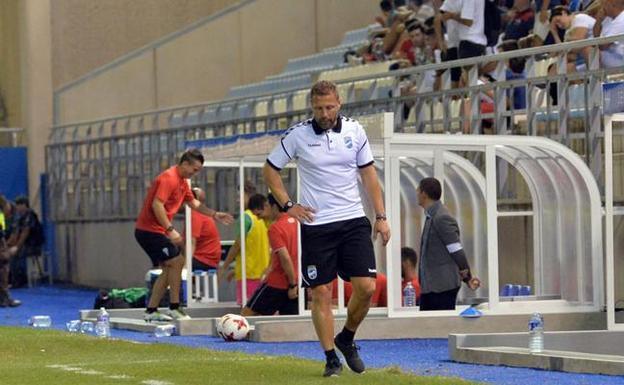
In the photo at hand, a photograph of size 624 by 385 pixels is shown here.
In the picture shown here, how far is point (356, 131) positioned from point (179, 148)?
16638 mm

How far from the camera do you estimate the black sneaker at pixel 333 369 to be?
12.0m

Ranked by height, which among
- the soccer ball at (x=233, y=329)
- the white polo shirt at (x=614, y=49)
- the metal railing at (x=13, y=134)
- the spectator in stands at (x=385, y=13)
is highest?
the spectator in stands at (x=385, y=13)

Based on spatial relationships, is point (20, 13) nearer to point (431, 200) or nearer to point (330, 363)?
point (431, 200)

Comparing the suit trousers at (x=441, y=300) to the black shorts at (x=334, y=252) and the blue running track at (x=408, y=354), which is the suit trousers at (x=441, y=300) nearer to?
the blue running track at (x=408, y=354)

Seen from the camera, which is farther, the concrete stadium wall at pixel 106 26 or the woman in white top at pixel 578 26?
the concrete stadium wall at pixel 106 26

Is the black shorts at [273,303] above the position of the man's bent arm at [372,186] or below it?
below

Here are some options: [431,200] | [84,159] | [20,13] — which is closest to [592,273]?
[431,200]

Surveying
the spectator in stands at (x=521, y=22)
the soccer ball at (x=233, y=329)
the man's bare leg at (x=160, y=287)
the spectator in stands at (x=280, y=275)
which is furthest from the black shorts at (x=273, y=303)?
the spectator in stands at (x=521, y=22)

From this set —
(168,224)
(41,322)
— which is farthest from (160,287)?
(41,322)

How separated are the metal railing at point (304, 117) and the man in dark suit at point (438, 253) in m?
2.25

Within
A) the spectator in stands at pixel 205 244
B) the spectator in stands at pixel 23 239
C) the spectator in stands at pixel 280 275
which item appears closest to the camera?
the spectator in stands at pixel 280 275

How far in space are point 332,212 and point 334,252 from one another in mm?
296

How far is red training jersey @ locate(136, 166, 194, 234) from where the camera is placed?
62.0 ft

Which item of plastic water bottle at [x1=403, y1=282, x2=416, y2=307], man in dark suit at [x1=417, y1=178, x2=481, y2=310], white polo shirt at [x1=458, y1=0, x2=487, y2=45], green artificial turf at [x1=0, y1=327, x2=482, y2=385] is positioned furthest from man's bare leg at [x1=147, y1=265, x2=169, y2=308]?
white polo shirt at [x1=458, y1=0, x2=487, y2=45]
